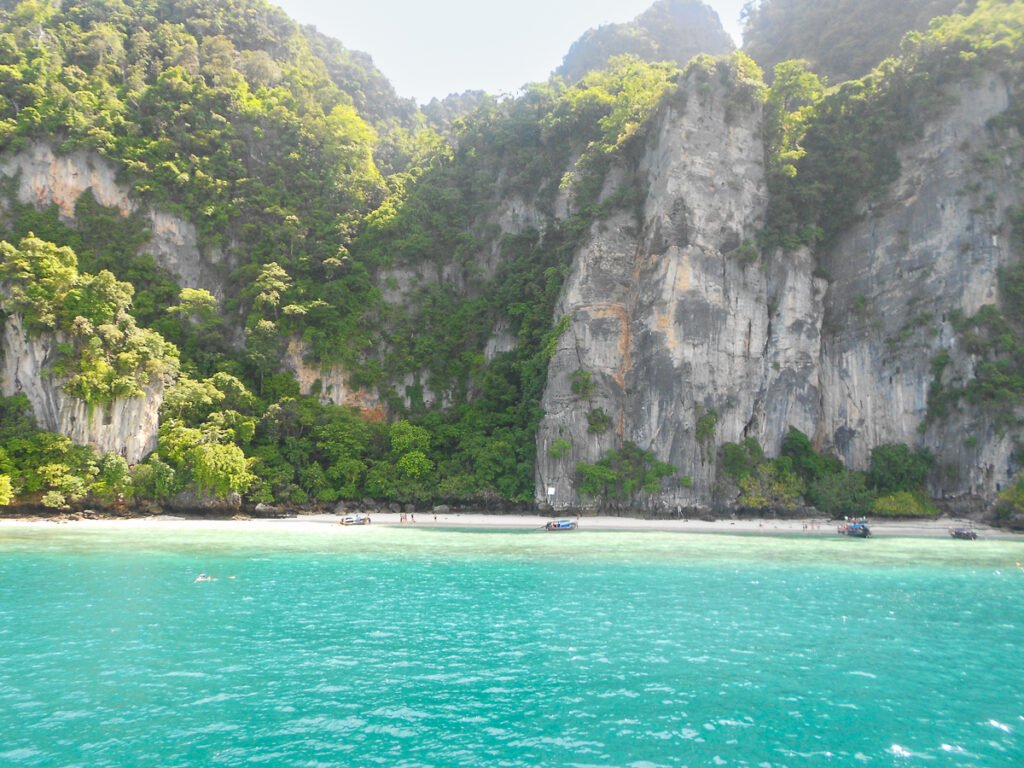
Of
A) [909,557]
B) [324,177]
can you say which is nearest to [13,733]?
[909,557]

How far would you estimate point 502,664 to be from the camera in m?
12.1

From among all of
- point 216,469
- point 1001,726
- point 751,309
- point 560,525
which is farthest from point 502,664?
point 751,309

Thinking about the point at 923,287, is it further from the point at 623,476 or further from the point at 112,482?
the point at 112,482

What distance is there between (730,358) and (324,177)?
42.0 m

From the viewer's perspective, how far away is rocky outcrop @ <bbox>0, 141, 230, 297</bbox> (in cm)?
4566

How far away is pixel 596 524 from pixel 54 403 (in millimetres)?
34658

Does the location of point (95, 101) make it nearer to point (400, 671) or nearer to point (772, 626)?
point (400, 671)

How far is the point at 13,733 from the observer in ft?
28.5

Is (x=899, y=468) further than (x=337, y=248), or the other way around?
(x=337, y=248)

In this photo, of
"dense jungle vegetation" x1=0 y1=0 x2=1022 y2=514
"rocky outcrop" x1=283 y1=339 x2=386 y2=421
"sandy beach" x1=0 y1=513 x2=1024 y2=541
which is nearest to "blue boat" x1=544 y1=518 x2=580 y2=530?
"sandy beach" x1=0 y1=513 x2=1024 y2=541

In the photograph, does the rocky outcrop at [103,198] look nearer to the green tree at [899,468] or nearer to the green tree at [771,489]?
the green tree at [771,489]

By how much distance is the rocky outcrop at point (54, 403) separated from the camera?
36.5 meters

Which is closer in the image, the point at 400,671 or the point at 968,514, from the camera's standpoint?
the point at 400,671

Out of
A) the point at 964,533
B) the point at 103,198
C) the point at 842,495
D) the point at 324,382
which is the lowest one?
the point at 964,533
